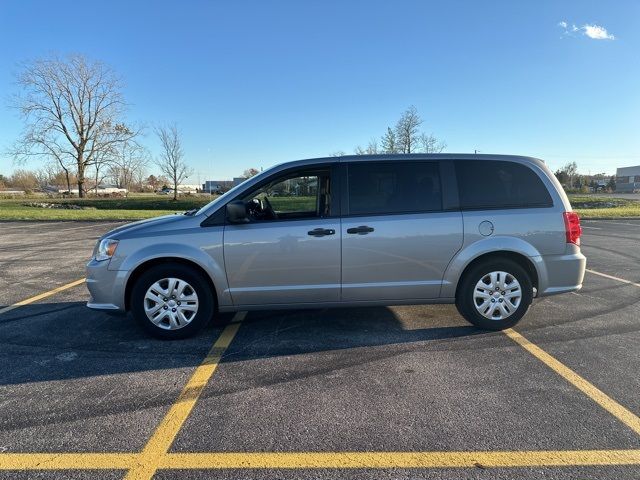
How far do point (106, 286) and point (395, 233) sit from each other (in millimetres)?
3027

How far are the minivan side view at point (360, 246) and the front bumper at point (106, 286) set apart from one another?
0.04 feet

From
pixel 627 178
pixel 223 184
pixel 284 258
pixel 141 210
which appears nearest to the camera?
pixel 284 258

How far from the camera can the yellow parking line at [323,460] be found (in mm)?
2465

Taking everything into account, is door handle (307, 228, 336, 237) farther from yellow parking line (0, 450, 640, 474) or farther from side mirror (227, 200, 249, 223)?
yellow parking line (0, 450, 640, 474)

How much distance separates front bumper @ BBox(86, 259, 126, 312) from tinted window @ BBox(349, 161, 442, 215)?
2501 mm

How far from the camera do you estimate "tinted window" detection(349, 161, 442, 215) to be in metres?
4.45

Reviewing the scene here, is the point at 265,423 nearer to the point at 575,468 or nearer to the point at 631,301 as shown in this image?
the point at 575,468

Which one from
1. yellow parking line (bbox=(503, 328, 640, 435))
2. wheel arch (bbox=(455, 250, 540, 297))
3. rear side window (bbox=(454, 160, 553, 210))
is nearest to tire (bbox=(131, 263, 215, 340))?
wheel arch (bbox=(455, 250, 540, 297))

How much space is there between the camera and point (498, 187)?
181 inches

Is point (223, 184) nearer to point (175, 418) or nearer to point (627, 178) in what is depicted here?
point (175, 418)

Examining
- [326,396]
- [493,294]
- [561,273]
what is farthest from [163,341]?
[561,273]

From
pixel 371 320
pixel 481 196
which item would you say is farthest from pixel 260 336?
pixel 481 196

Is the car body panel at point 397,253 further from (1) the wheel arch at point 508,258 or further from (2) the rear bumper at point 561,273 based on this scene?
(2) the rear bumper at point 561,273

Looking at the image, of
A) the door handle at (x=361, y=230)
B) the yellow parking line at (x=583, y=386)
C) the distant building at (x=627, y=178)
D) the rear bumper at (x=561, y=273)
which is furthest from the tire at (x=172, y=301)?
the distant building at (x=627, y=178)
